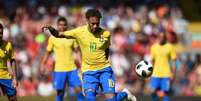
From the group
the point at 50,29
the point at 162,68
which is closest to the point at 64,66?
the point at 162,68

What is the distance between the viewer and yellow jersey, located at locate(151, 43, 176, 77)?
1491cm

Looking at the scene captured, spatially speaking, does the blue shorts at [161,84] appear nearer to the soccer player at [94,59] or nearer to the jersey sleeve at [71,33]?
the soccer player at [94,59]

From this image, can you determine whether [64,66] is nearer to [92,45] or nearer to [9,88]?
[9,88]

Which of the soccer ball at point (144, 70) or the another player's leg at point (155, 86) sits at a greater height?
the soccer ball at point (144, 70)

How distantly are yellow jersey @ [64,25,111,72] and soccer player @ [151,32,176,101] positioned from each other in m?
4.22

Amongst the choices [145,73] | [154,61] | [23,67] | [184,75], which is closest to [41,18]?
[23,67]

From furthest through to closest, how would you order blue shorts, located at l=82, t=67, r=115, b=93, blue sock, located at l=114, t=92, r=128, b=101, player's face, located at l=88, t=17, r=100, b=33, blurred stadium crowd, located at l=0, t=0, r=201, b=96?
blurred stadium crowd, located at l=0, t=0, r=201, b=96 < blue sock, located at l=114, t=92, r=128, b=101 < blue shorts, located at l=82, t=67, r=115, b=93 < player's face, located at l=88, t=17, r=100, b=33

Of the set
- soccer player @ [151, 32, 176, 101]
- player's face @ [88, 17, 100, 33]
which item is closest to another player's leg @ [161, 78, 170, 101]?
soccer player @ [151, 32, 176, 101]

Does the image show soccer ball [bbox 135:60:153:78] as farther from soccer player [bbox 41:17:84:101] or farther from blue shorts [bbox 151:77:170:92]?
blue shorts [bbox 151:77:170:92]

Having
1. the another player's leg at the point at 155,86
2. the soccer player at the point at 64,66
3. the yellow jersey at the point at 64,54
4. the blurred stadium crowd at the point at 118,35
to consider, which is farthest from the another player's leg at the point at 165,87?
the blurred stadium crowd at the point at 118,35

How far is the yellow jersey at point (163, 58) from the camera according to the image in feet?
48.9

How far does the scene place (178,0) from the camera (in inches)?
886

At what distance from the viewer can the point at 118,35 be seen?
20.0 metres

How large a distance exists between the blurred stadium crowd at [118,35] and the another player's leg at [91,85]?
7.26 m
